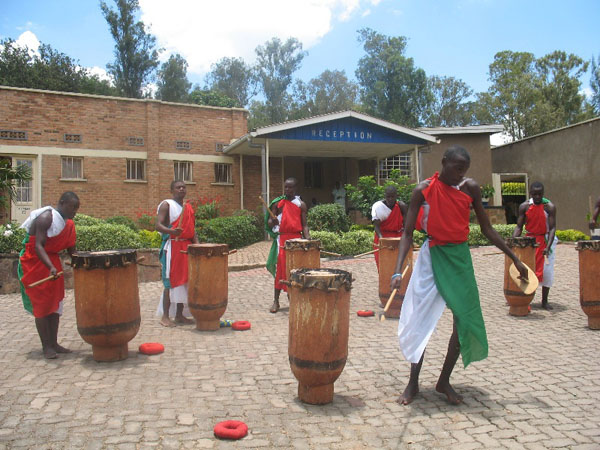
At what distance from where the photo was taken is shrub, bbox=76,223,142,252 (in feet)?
33.5

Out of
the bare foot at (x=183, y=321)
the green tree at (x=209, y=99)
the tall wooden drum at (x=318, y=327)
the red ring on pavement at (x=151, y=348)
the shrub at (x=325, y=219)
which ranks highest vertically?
the green tree at (x=209, y=99)

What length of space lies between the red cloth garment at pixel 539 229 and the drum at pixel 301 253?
3.28 metres

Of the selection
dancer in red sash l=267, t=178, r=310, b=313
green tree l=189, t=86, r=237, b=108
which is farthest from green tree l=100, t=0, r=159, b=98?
dancer in red sash l=267, t=178, r=310, b=313

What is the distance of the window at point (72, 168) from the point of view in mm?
16906

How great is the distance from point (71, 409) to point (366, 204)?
1364 cm

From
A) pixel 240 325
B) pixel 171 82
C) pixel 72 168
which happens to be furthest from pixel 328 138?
pixel 171 82

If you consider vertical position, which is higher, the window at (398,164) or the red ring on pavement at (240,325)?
the window at (398,164)

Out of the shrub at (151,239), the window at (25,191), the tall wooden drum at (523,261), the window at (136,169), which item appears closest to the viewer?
the tall wooden drum at (523,261)

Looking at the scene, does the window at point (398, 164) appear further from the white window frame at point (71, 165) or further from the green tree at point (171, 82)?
the green tree at point (171, 82)

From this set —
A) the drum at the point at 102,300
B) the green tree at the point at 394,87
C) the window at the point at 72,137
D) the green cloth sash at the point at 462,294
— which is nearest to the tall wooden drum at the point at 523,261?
the green cloth sash at the point at 462,294

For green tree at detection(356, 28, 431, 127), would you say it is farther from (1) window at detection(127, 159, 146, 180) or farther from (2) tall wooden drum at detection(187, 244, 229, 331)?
(2) tall wooden drum at detection(187, 244, 229, 331)

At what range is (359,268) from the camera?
11.8m

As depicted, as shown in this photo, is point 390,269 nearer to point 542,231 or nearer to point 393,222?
point 393,222

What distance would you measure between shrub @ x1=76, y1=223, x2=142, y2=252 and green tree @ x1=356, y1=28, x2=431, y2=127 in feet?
95.9
